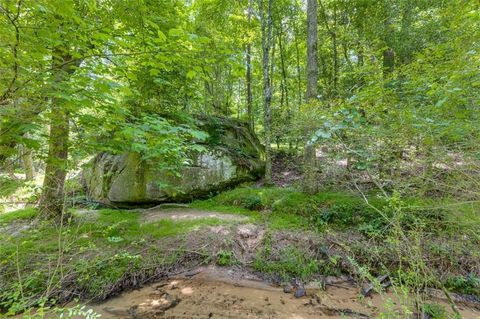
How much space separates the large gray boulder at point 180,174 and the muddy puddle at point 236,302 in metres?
2.49

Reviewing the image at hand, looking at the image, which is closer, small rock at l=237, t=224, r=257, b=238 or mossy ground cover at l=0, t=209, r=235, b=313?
mossy ground cover at l=0, t=209, r=235, b=313

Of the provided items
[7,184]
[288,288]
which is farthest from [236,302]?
[7,184]

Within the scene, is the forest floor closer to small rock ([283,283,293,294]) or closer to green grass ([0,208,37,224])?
small rock ([283,283,293,294])

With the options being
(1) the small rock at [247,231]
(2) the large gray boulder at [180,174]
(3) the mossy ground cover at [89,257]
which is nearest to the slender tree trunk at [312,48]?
(2) the large gray boulder at [180,174]

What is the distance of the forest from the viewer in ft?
7.82

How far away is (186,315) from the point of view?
3229mm

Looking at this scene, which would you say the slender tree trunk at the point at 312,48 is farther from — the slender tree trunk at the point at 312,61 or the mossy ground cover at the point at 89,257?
the mossy ground cover at the point at 89,257

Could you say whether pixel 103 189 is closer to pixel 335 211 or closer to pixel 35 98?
pixel 35 98

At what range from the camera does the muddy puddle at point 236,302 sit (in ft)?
10.6

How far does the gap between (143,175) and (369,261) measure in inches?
230

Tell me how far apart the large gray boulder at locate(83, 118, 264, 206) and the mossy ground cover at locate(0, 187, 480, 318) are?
891mm

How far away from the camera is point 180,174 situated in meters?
5.86

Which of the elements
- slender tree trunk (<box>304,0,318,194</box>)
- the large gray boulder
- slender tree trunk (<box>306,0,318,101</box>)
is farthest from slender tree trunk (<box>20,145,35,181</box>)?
slender tree trunk (<box>306,0,318,101</box>)

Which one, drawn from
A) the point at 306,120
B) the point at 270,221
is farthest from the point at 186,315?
the point at 306,120
